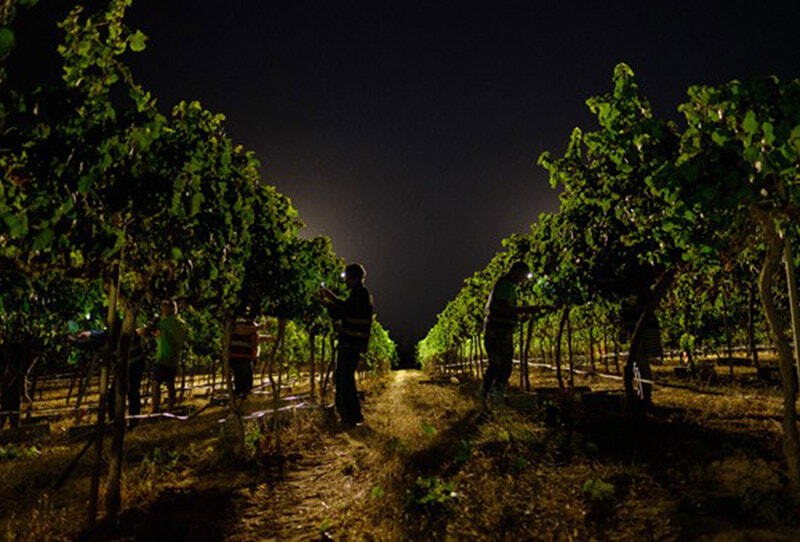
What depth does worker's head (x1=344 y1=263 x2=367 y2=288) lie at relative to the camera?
7.54 meters

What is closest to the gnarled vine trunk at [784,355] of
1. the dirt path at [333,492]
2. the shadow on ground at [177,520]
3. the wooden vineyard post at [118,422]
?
the dirt path at [333,492]

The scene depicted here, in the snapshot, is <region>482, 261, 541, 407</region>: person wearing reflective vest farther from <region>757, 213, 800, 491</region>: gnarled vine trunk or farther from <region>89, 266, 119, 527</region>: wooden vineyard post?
<region>89, 266, 119, 527</region>: wooden vineyard post

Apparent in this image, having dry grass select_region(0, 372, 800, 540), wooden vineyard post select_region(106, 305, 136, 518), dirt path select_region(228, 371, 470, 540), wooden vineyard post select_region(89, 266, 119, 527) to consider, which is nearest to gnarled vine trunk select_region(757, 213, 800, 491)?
dry grass select_region(0, 372, 800, 540)

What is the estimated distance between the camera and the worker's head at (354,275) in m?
7.54

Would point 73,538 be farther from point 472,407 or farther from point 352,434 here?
point 472,407

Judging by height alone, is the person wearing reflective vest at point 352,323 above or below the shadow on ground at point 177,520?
above

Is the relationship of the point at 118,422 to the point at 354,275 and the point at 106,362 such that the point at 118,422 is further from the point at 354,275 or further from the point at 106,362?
the point at 354,275

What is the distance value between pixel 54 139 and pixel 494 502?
4370 millimetres

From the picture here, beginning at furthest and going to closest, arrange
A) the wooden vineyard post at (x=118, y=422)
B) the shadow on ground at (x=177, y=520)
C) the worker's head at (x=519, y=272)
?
the worker's head at (x=519, y=272) < the wooden vineyard post at (x=118, y=422) < the shadow on ground at (x=177, y=520)

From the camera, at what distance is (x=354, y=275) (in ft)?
24.8

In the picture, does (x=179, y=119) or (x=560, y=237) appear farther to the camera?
(x=560, y=237)

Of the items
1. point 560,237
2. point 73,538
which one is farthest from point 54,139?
point 560,237

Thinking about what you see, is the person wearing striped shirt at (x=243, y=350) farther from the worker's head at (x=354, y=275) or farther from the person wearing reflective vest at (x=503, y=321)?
the person wearing reflective vest at (x=503, y=321)

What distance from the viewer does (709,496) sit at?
3562mm
